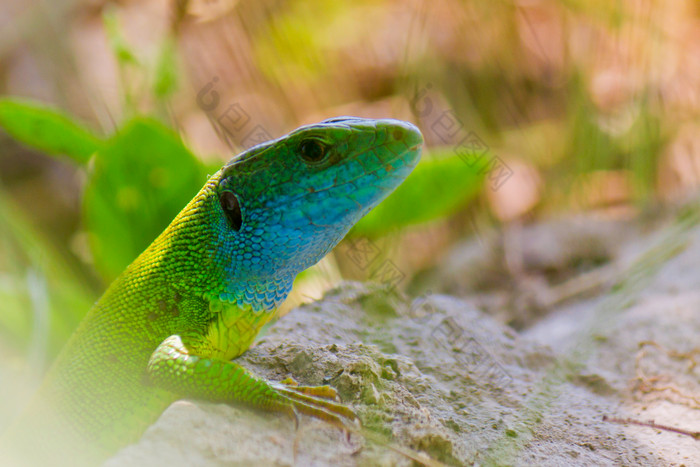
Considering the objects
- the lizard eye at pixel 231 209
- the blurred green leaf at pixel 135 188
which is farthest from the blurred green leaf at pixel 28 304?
the lizard eye at pixel 231 209

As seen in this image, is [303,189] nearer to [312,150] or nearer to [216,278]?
[312,150]

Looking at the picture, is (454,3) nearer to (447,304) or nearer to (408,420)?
(447,304)

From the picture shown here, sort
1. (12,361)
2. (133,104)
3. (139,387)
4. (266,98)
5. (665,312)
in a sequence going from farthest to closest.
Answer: (266,98) < (133,104) < (12,361) < (665,312) < (139,387)

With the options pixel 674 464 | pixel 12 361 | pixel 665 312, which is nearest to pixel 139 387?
pixel 674 464

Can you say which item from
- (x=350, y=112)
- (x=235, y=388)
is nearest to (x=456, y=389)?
(x=235, y=388)

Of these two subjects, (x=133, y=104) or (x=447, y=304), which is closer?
(x=447, y=304)

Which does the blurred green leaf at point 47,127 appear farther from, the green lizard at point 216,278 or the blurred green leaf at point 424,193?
the green lizard at point 216,278

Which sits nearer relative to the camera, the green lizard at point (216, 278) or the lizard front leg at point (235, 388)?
the lizard front leg at point (235, 388)

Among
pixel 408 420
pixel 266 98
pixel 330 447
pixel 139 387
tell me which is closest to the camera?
pixel 330 447
